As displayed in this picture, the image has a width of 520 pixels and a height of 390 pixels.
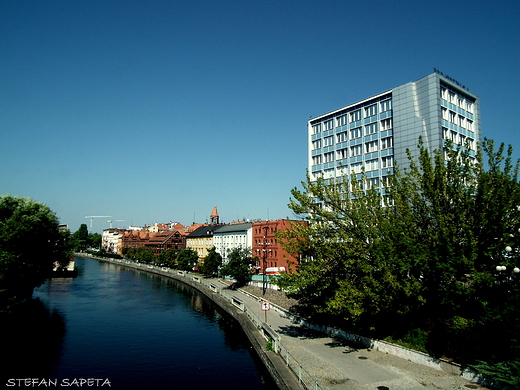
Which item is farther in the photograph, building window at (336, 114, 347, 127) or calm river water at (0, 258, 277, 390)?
building window at (336, 114, 347, 127)

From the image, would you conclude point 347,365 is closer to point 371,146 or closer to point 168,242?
point 371,146

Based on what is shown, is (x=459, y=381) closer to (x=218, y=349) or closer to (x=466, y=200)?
(x=466, y=200)

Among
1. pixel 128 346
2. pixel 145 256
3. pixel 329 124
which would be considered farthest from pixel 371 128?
pixel 145 256

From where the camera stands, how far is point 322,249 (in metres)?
26.9

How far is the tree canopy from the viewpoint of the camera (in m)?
20.4

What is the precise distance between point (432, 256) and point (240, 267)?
41.3m

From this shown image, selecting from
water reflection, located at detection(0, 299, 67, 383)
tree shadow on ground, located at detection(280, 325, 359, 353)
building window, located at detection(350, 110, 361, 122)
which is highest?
building window, located at detection(350, 110, 361, 122)

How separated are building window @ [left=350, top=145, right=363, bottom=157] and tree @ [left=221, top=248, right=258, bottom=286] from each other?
76.2ft

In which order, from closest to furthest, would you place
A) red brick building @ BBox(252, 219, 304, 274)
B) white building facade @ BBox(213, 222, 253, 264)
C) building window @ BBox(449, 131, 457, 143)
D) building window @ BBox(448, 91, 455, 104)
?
building window @ BBox(449, 131, 457, 143) < building window @ BBox(448, 91, 455, 104) < red brick building @ BBox(252, 219, 304, 274) < white building facade @ BBox(213, 222, 253, 264)

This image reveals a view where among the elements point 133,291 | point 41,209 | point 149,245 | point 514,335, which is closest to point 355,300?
point 514,335

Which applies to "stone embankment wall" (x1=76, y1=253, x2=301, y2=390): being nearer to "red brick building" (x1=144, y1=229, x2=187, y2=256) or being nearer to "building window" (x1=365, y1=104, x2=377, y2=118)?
"building window" (x1=365, y1=104, x2=377, y2=118)

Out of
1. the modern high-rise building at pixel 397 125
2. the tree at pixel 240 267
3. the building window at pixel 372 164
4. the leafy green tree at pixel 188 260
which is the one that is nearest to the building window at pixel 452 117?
the modern high-rise building at pixel 397 125

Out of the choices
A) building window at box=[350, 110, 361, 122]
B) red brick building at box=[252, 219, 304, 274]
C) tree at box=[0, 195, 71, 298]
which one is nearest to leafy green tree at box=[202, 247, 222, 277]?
red brick building at box=[252, 219, 304, 274]

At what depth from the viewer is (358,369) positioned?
21016 millimetres
